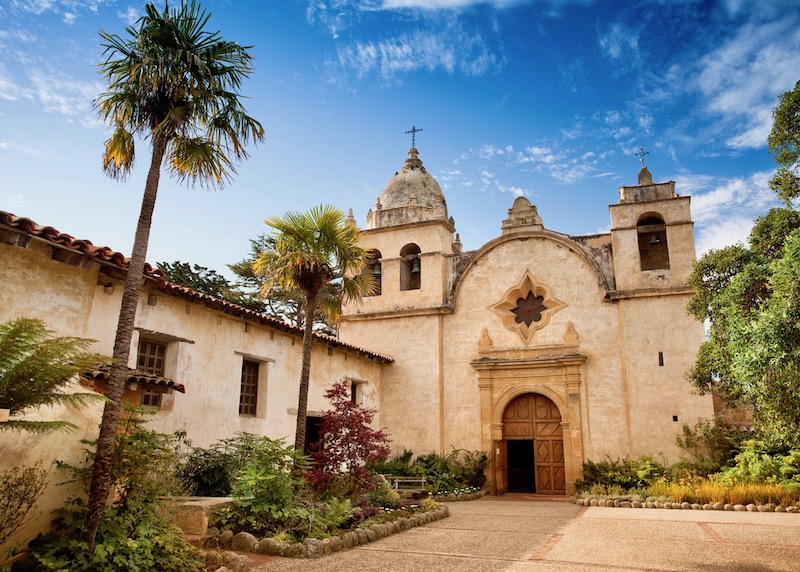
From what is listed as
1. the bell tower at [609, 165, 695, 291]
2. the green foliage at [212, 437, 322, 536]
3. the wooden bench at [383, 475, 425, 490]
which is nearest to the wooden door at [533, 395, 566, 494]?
the wooden bench at [383, 475, 425, 490]

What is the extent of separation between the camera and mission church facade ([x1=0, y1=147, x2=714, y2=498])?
46.3ft

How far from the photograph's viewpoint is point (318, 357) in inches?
640

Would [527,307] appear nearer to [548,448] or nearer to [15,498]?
[548,448]

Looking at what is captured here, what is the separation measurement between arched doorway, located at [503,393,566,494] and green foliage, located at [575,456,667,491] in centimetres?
103

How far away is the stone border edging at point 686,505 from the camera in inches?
493

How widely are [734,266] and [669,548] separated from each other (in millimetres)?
7897

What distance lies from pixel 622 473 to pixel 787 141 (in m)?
9.49

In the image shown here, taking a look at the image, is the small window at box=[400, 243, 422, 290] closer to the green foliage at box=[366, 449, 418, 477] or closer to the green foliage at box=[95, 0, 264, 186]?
the green foliage at box=[366, 449, 418, 477]

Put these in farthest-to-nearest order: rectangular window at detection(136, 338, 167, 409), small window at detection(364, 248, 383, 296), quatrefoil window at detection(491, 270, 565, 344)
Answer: small window at detection(364, 248, 383, 296)
quatrefoil window at detection(491, 270, 565, 344)
rectangular window at detection(136, 338, 167, 409)

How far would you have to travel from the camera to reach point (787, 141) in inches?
427

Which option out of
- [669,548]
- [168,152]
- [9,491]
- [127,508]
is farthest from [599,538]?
[168,152]

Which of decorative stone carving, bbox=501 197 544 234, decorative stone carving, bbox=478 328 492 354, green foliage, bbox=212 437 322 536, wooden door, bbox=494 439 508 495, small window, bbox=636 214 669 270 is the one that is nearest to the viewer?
green foliage, bbox=212 437 322 536

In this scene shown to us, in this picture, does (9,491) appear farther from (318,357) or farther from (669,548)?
(318,357)

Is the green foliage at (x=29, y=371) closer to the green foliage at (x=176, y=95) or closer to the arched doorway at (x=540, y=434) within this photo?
the green foliage at (x=176, y=95)
